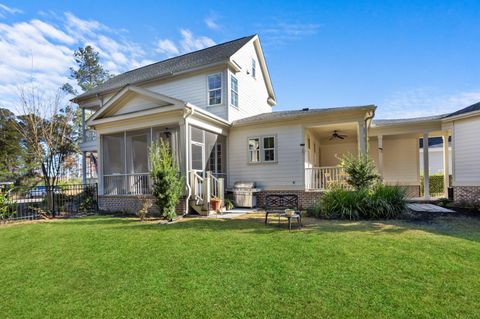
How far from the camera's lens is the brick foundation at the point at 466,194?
411 inches

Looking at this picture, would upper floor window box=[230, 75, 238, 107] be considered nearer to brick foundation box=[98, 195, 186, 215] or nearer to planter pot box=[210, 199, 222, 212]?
planter pot box=[210, 199, 222, 212]

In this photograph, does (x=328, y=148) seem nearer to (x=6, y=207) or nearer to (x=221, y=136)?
(x=221, y=136)

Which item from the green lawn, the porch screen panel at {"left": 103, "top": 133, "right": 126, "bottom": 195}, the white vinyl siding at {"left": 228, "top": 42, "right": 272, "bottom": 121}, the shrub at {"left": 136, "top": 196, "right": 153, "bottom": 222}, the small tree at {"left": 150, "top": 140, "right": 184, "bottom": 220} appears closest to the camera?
the green lawn

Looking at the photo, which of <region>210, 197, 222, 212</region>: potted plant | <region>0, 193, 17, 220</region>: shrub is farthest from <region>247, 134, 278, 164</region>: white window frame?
<region>0, 193, 17, 220</region>: shrub

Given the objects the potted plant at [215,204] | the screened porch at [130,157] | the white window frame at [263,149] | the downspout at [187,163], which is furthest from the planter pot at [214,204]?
the white window frame at [263,149]

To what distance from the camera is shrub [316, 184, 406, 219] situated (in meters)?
8.02

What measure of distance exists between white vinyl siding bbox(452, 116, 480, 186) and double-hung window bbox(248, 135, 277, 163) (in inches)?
317

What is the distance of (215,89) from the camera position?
1286 centimetres

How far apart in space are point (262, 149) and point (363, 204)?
5110 millimetres

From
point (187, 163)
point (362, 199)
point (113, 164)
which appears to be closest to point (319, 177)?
point (362, 199)

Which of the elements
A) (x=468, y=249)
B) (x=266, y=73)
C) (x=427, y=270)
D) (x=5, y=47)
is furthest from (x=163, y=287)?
(x=5, y=47)

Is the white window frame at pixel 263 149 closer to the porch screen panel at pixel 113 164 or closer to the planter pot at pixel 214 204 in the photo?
the planter pot at pixel 214 204

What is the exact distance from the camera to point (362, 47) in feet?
45.0

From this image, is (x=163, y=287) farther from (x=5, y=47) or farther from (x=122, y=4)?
(x=5, y=47)
